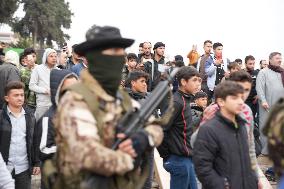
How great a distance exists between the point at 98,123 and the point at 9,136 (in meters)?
2.96

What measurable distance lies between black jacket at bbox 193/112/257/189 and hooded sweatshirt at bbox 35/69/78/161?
1375 millimetres

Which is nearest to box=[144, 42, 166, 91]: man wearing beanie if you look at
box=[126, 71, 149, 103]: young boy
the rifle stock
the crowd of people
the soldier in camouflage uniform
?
the crowd of people

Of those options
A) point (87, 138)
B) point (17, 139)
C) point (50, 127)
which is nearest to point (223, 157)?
point (50, 127)

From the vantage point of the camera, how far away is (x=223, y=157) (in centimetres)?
452

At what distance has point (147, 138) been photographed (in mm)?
A: 3037

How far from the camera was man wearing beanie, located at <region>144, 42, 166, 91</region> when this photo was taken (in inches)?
372

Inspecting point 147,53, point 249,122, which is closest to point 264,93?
point 147,53

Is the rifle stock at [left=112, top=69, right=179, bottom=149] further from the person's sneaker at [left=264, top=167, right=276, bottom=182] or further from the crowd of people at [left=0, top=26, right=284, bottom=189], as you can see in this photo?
the person's sneaker at [left=264, top=167, right=276, bottom=182]

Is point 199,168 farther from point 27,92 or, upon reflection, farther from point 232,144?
point 27,92

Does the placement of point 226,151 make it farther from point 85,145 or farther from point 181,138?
point 85,145

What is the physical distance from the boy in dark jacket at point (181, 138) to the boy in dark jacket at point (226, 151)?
119 centimetres

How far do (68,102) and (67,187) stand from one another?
0.58 meters

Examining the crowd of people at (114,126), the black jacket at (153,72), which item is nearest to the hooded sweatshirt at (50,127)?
the crowd of people at (114,126)

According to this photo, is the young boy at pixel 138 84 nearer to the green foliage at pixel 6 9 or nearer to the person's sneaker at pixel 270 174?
the person's sneaker at pixel 270 174
